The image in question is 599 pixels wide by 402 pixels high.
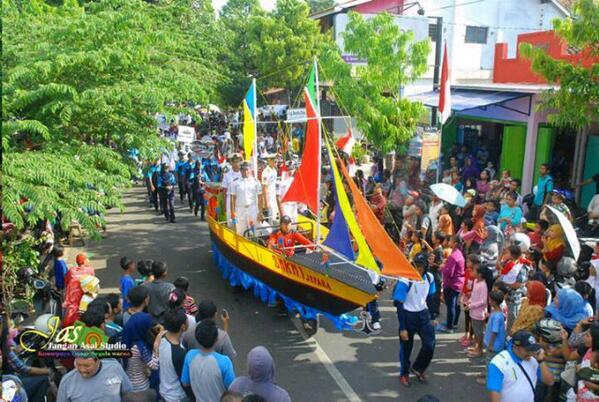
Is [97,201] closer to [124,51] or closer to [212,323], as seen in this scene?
[124,51]

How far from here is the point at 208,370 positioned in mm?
4469

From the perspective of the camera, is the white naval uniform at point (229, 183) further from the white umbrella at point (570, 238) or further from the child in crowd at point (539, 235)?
the white umbrella at point (570, 238)

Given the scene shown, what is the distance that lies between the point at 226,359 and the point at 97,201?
3.74m

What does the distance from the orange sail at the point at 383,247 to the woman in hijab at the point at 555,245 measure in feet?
9.12

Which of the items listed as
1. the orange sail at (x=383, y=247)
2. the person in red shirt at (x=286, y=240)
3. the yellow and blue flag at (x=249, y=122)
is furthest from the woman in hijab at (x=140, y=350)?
the yellow and blue flag at (x=249, y=122)

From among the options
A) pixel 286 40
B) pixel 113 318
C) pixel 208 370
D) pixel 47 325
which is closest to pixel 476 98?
pixel 113 318

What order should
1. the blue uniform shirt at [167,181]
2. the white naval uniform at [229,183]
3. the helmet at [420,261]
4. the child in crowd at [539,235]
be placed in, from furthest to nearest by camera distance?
the blue uniform shirt at [167,181]
the white naval uniform at [229,183]
the child in crowd at [539,235]
the helmet at [420,261]

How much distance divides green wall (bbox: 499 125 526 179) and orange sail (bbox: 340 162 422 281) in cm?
994

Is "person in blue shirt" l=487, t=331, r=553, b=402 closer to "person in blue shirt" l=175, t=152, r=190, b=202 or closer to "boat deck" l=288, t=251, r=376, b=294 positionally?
"boat deck" l=288, t=251, r=376, b=294

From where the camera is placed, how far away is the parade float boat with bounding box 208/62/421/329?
277 inches

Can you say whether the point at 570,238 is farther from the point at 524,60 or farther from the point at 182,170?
the point at 182,170

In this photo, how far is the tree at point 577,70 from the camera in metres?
8.78

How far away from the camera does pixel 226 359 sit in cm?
458

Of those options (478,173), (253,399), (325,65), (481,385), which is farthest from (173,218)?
(253,399)
